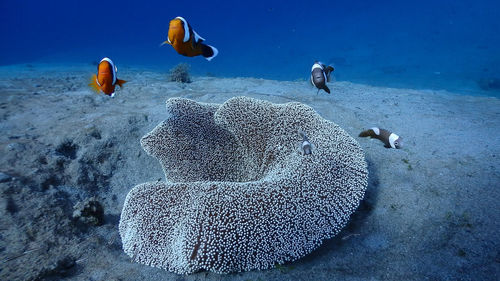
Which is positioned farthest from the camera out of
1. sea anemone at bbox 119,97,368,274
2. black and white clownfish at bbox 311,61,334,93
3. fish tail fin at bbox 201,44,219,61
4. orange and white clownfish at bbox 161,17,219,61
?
black and white clownfish at bbox 311,61,334,93

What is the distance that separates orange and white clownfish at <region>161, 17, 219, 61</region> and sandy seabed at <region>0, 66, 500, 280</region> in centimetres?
194

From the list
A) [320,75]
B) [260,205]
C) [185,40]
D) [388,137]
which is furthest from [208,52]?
[388,137]

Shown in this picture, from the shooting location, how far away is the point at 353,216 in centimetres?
258

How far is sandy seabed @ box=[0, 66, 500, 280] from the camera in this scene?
2027 mm

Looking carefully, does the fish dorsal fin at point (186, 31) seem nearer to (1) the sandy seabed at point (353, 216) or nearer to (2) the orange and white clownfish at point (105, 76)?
(2) the orange and white clownfish at point (105, 76)

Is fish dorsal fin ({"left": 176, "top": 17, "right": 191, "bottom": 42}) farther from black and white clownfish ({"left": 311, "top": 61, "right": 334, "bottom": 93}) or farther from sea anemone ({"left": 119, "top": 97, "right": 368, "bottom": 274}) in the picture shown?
black and white clownfish ({"left": 311, "top": 61, "right": 334, "bottom": 93})

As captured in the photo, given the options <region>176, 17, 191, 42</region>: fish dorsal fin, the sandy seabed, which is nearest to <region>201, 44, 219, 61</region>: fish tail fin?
<region>176, 17, 191, 42</region>: fish dorsal fin

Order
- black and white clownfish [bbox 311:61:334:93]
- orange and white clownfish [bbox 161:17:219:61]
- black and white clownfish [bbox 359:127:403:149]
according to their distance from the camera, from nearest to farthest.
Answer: orange and white clownfish [bbox 161:17:219:61] < black and white clownfish [bbox 359:127:403:149] < black and white clownfish [bbox 311:61:334:93]

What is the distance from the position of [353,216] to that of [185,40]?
2.36 meters

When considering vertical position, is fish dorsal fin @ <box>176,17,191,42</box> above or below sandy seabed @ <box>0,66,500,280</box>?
above

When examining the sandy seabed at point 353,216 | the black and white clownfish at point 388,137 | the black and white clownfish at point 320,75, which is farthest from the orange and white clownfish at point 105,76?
the black and white clownfish at point 388,137

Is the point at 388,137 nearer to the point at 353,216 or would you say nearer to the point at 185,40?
the point at 353,216

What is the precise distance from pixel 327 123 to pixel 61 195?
3.14 meters

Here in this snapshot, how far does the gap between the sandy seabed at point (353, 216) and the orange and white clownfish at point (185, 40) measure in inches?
76.2
